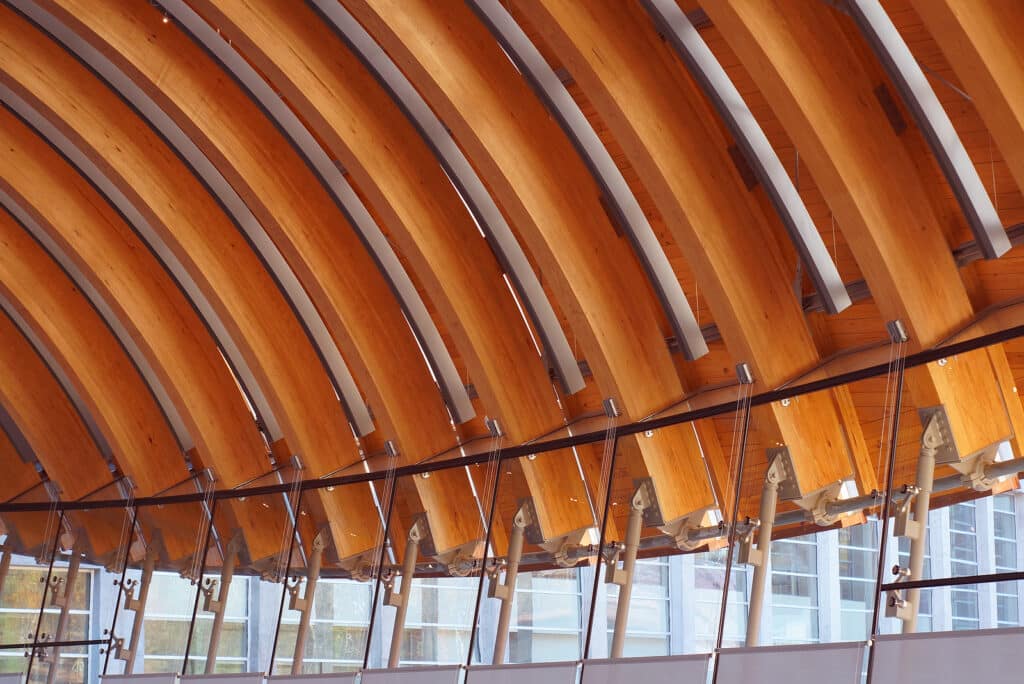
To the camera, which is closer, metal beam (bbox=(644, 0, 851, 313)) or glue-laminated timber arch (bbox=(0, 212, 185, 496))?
metal beam (bbox=(644, 0, 851, 313))

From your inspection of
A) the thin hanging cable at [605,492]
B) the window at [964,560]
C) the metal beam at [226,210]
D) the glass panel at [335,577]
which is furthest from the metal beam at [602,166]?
the glass panel at [335,577]

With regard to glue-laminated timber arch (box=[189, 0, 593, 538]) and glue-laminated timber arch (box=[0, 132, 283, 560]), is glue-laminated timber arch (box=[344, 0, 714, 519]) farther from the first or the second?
glue-laminated timber arch (box=[0, 132, 283, 560])

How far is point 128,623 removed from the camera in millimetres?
15219

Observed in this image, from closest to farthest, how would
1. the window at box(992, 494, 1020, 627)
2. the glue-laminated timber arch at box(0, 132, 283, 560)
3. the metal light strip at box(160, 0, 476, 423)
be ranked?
the window at box(992, 494, 1020, 627) → the metal light strip at box(160, 0, 476, 423) → the glue-laminated timber arch at box(0, 132, 283, 560)

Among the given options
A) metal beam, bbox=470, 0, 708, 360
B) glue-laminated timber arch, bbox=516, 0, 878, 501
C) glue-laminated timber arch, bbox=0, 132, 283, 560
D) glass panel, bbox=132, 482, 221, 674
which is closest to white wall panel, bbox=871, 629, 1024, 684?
glue-laminated timber arch, bbox=516, 0, 878, 501

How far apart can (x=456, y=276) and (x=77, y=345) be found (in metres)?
5.99

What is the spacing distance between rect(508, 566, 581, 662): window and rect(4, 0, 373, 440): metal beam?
3.63 m

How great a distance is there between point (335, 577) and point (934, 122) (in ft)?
25.2

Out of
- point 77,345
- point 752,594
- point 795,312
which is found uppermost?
point 77,345

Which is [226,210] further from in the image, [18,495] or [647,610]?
[18,495]

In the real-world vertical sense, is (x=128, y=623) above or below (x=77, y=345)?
below

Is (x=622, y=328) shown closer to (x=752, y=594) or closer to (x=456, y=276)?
(x=456, y=276)

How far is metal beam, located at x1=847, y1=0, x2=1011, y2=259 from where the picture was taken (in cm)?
793

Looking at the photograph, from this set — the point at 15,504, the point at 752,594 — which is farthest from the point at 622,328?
the point at 15,504
